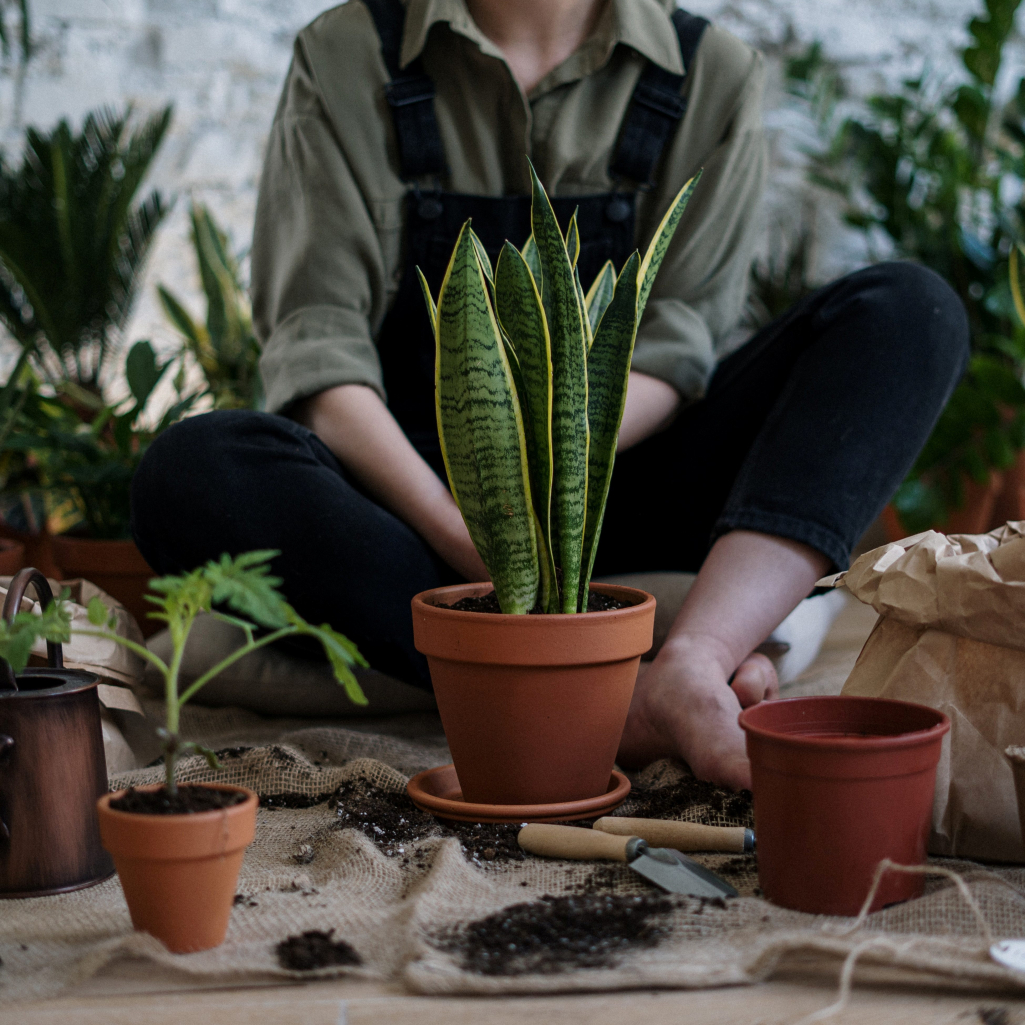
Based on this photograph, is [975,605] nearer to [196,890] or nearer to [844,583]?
[844,583]

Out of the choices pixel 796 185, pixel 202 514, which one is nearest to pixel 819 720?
pixel 202 514

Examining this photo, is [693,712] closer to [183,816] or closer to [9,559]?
[183,816]

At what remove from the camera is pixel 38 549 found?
174cm

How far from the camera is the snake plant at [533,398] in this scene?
0.74 meters

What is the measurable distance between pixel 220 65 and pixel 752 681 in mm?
2176

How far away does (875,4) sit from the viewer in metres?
2.70

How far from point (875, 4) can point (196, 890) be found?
286 centimetres

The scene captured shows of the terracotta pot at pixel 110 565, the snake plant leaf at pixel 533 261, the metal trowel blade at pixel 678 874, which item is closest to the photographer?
the metal trowel blade at pixel 678 874

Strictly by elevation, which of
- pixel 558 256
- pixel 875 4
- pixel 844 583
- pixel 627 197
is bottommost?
pixel 844 583

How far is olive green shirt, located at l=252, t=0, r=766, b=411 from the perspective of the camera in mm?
1197

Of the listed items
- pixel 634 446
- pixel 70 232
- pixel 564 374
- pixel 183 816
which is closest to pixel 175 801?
pixel 183 816

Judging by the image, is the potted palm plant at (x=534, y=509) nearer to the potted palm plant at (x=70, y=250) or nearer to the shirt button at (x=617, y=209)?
the shirt button at (x=617, y=209)

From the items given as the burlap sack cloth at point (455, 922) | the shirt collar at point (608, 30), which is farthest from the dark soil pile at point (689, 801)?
the shirt collar at point (608, 30)

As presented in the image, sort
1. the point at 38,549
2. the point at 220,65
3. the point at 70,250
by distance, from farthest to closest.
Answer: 1. the point at 220,65
2. the point at 70,250
3. the point at 38,549
